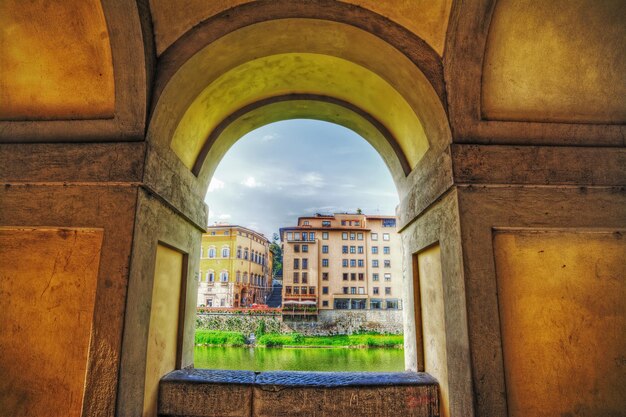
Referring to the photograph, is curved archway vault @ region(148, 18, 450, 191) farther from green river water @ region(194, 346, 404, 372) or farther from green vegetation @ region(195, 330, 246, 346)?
green vegetation @ region(195, 330, 246, 346)

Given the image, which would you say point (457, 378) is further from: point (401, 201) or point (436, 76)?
point (436, 76)

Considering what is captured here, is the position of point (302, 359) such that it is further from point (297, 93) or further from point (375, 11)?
point (375, 11)

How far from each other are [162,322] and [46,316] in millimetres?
1038

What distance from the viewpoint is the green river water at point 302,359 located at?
2792cm

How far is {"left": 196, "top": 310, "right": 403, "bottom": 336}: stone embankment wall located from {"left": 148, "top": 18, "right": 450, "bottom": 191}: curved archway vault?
41.3 metres

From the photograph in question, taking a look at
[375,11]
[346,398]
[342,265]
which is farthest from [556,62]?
[342,265]

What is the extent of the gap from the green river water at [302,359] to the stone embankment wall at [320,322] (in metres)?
4.04

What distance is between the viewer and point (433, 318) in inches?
152

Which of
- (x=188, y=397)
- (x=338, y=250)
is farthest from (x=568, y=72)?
(x=338, y=250)

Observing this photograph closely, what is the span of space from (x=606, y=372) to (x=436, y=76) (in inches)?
114

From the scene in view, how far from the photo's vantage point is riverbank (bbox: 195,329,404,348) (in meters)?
40.0

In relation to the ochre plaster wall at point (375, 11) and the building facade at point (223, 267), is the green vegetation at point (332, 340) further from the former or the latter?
A: the ochre plaster wall at point (375, 11)

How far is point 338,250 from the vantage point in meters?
46.1

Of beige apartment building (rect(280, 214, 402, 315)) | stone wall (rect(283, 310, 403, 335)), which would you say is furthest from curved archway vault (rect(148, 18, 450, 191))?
stone wall (rect(283, 310, 403, 335))
